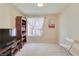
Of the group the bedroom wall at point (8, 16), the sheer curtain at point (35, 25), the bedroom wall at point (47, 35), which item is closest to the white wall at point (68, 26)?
the bedroom wall at point (47, 35)

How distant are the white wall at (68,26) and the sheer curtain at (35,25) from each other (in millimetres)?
258

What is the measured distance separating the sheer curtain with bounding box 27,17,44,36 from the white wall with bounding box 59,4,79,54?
0.26 metres

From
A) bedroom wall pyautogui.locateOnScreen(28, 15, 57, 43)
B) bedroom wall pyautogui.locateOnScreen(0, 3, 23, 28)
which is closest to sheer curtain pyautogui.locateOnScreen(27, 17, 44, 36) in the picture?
bedroom wall pyautogui.locateOnScreen(28, 15, 57, 43)

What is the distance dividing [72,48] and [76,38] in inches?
5.8

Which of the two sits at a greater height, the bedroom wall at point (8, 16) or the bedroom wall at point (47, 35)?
the bedroom wall at point (8, 16)

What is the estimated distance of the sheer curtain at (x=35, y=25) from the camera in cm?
131

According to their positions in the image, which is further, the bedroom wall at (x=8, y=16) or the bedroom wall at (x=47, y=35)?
the bedroom wall at (x=47, y=35)

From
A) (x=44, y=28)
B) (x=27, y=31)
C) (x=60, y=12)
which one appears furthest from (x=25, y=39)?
(x=60, y=12)

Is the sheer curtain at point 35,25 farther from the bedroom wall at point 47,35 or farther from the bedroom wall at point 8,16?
the bedroom wall at point 8,16

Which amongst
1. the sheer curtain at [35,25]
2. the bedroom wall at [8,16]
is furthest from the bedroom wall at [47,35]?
the bedroom wall at [8,16]

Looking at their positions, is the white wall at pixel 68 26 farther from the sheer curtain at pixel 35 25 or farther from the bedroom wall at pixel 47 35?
the sheer curtain at pixel 35 25

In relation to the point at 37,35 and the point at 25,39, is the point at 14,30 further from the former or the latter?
the point at 37,35

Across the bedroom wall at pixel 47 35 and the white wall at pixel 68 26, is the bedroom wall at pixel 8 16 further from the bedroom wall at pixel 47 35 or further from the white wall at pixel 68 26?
the white wall at pixel 68 26

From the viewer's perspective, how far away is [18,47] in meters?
1.32
